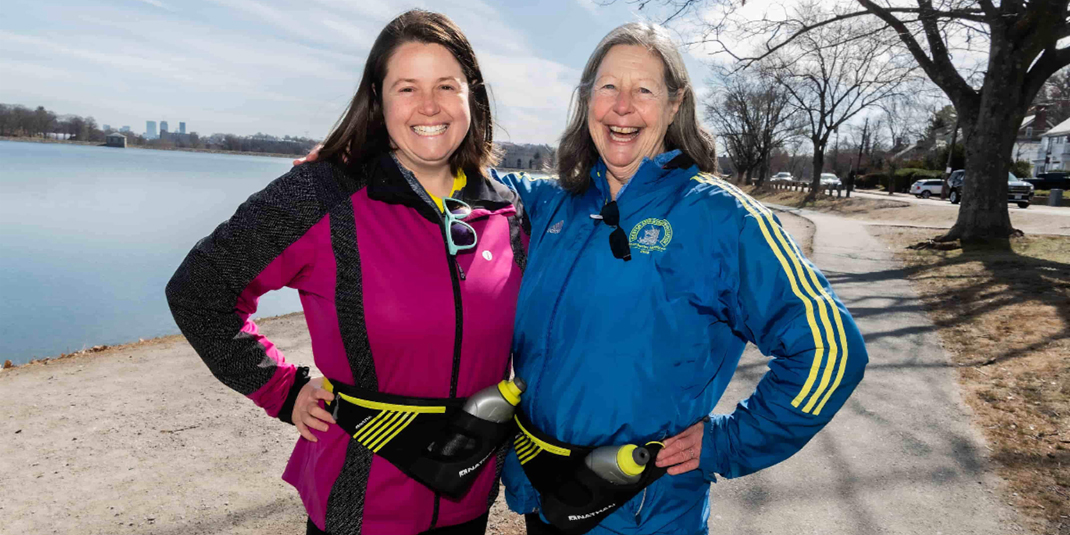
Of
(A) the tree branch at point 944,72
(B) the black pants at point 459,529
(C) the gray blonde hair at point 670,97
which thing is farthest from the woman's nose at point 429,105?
(A) the tree branch at point 944,72

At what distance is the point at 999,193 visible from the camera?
14125 mm

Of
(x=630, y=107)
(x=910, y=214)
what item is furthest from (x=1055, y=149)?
(x=630, y=107)

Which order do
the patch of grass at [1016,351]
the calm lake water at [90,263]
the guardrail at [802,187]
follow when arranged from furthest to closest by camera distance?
the guardrail at [802,187], the calm lake water at [90,263], the patch of grass at [1016,351]

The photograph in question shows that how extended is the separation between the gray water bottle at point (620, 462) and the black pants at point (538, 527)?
36cm

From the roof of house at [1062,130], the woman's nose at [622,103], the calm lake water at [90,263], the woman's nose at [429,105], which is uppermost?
the roof of house at [1062,130]

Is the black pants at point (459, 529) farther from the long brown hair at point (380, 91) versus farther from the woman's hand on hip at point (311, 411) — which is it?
the long brown hair at point (380, 91)

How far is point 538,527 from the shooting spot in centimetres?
210

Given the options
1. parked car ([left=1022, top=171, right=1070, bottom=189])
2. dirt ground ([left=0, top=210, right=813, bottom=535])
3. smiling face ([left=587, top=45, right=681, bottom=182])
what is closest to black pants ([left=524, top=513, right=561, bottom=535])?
smiling face ([left=587, top=45, right=681, bottom=182])

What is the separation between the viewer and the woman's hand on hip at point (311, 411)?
1961mm

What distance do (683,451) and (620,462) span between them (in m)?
0.21

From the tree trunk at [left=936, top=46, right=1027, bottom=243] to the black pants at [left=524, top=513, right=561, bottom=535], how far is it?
15579 mm

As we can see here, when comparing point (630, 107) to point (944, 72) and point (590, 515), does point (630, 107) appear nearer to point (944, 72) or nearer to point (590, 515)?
point (590, 515)

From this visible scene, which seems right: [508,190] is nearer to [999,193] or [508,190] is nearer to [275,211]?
[275,211]

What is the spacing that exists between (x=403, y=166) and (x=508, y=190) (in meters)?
0.43
